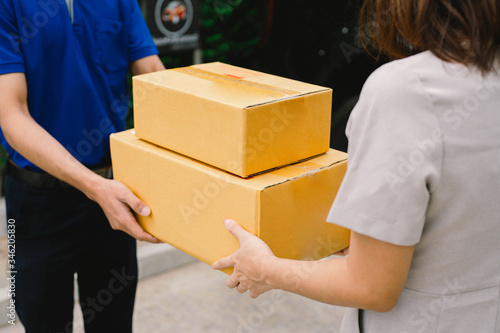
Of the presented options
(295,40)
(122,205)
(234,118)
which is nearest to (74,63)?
(122,205)

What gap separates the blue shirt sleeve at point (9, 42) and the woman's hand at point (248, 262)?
780 mm

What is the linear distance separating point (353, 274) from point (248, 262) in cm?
31

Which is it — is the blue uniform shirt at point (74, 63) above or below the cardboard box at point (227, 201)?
above

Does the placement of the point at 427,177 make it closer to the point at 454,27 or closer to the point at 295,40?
the point at 454,27

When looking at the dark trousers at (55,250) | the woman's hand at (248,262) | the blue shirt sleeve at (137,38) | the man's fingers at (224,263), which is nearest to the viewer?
the woman's hand at (248,262)

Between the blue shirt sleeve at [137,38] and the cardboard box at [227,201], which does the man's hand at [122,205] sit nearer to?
the cardboard box at [227,201]

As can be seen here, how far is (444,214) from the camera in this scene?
846mm

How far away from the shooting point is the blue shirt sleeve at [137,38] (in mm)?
1828

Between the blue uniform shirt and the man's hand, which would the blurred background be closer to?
the blue uniform shirt

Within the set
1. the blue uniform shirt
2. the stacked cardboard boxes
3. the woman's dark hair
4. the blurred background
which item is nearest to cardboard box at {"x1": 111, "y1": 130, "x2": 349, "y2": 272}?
the stacked cardboard boxes

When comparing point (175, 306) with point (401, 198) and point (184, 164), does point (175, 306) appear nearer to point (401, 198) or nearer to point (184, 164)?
point (184, 164)

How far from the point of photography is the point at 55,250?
173cm

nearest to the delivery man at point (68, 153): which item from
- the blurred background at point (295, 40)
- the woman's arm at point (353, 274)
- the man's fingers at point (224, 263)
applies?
the man's fingers at point (224, 263)

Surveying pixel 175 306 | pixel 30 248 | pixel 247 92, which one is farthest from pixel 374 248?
pixel 175 306
